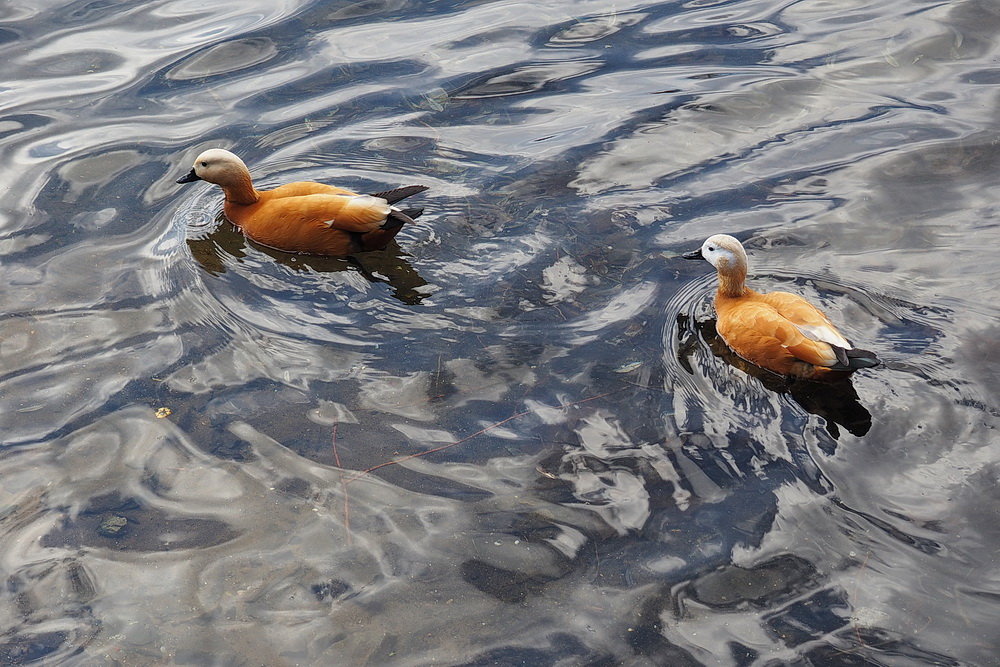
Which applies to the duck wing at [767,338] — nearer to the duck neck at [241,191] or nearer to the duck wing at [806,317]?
the duck wing at [806,317]

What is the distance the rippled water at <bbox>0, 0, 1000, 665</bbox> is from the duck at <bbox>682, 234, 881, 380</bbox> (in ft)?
0.52

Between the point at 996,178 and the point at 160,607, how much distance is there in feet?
20.2

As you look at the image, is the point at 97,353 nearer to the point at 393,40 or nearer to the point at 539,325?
the point at 539,325

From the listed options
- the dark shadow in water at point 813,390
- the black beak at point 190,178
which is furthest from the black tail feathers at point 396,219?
the dark shadow in water at point 813,390

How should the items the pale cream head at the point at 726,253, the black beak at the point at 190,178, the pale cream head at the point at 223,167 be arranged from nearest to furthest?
the pale cream head at the point at 726,253 → the pale cream head at the point at 223,167 → the black beak at the point at 190,178

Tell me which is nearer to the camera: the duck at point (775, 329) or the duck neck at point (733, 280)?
the duck at point (775, 329)

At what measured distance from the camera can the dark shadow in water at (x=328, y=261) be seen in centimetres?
600

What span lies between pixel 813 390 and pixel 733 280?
812 mm

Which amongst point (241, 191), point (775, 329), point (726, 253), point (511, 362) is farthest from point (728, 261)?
point (241, 191)

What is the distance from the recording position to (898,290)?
557 cm

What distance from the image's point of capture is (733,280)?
5.41m

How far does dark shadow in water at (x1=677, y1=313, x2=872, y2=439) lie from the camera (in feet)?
15.6

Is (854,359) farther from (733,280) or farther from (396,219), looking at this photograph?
(396,219)

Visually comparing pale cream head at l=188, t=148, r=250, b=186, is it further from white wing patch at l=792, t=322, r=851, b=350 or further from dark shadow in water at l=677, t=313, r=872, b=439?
white wing patch at l=792, t=322, r=851, b=350
